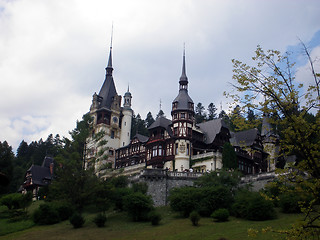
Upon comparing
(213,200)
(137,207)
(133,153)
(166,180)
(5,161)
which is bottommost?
(137,207)

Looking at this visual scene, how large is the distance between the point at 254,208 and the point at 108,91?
180ft

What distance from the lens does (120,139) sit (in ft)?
265

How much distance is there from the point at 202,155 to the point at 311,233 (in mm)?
46991

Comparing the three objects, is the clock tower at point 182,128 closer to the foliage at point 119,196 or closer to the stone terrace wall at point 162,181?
the stone terrace wall at point 162,181

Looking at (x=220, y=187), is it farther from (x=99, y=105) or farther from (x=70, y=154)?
(x=99, y=105)

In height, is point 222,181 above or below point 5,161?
below

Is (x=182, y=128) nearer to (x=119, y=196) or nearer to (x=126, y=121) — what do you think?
(x=119, y=196)

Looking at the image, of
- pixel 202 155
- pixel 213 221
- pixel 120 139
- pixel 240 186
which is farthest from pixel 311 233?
pixel 120 139

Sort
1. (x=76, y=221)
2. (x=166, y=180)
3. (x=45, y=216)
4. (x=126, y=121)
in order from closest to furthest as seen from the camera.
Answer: (x=76, y=221)
(x=45, y=216)
(x=166, y=180)
(x=126, y=121)

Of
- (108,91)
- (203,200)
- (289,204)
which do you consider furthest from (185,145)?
(108,91)

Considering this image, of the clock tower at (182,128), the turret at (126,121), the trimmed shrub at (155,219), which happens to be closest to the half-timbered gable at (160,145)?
the clock tower at (182,128)

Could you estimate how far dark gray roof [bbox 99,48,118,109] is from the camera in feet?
269

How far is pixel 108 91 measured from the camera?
3322 inches

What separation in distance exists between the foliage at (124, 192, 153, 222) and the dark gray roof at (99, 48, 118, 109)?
4310cm
